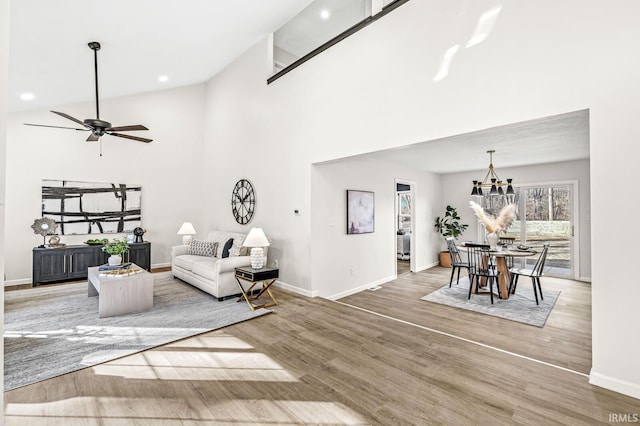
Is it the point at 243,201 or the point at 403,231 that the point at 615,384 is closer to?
the point at 243,201

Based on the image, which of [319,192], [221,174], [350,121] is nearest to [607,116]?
[350,121]

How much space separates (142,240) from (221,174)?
2.23 m

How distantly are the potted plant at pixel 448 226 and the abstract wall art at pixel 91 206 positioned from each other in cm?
744

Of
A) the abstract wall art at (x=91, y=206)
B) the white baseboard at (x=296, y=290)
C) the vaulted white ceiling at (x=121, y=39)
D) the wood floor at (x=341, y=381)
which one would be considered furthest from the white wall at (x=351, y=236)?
the abstract wall art at (x=91, y=206)

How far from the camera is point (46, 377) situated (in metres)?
2.46

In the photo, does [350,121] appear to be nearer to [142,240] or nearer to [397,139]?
[397,139]

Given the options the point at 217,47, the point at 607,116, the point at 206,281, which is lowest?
the point at 206,281

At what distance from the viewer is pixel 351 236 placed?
213 inches

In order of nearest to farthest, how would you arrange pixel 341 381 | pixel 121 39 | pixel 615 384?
1. pixel 615 384
2. pixel 341 381
3. pixel 121 39

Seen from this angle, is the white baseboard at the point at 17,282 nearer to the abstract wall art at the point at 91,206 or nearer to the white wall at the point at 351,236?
the abstract wall art at the point at 91,206

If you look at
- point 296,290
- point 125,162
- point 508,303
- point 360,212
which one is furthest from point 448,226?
point 125,162

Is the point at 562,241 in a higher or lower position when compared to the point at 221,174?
lower

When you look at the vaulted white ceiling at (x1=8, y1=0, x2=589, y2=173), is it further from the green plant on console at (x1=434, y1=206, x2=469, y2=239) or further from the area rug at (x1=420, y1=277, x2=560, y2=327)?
the area rug at (x1=420, y1=277, x2=560, y2=327)

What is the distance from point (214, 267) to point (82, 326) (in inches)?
65.7
